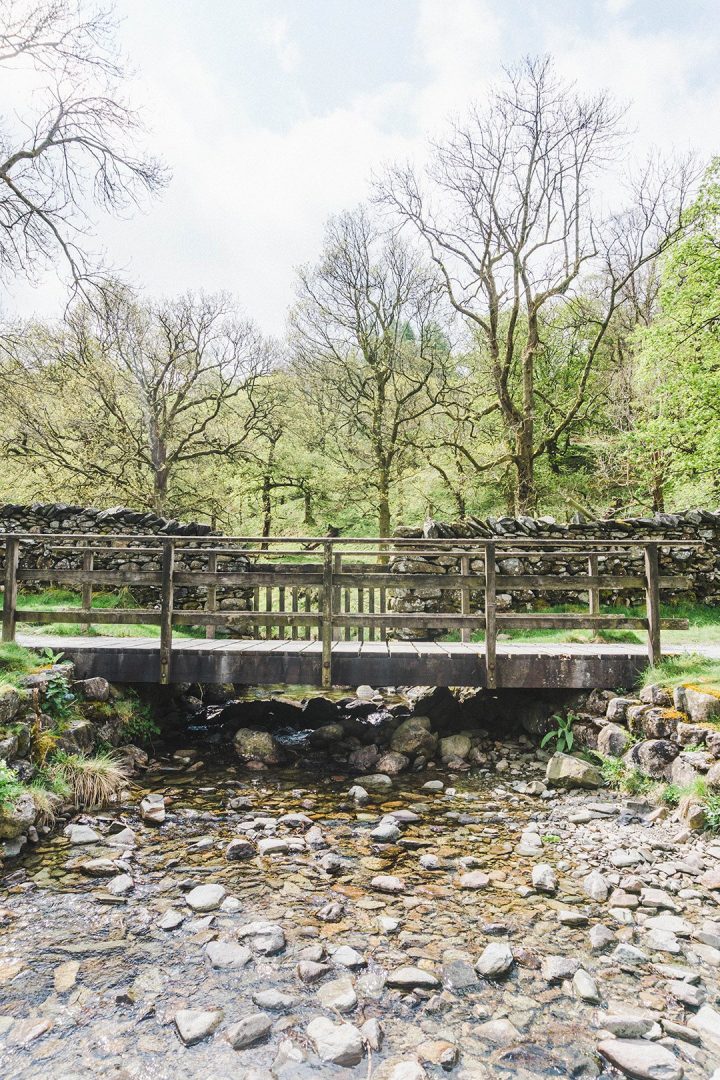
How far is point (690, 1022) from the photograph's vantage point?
268 centimetres

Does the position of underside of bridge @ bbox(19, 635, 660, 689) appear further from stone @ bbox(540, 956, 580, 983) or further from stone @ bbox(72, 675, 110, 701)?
stone @ bbox(540, 956, 580, 983)

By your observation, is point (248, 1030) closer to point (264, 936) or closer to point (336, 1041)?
point (336, 1041)

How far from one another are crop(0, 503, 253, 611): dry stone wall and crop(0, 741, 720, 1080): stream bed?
22.3 ft

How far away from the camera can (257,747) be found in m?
7.07

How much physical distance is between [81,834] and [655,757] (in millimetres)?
5274

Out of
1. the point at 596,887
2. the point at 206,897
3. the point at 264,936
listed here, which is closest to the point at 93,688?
the point at 206,897

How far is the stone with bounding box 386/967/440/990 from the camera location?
2.98 meters

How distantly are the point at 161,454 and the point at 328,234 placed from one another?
9.80m

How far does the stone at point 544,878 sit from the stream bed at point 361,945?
21 mm

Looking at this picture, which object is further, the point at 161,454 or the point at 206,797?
the point at 161,454

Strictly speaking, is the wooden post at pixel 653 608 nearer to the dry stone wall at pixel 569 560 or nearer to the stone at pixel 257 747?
the dry stone wall at pixel 569 560

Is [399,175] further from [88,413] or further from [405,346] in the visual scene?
[88,413]

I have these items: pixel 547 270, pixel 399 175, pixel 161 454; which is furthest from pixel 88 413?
pixel 547 270

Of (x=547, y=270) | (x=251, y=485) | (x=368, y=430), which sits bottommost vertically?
(x=251, y=485)
